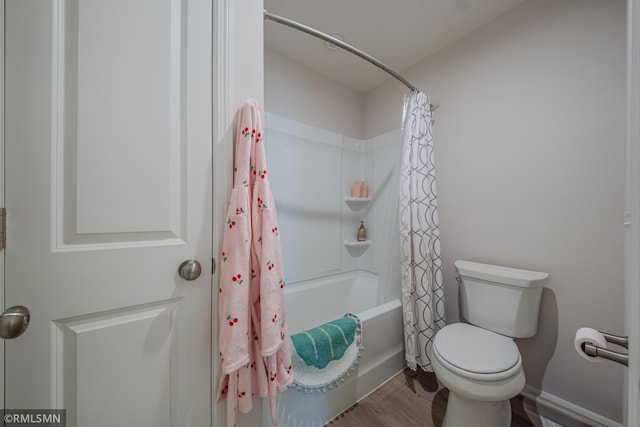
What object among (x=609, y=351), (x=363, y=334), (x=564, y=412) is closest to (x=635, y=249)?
(x=609, y=351)

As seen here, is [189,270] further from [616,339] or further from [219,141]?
[616,339]

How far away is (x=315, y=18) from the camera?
→ 1491 millimetres

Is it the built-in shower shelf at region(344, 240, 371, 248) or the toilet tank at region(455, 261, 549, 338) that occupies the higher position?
the built-in shower shelf at region(344, 240, 371, 248)

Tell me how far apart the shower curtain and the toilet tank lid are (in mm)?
180

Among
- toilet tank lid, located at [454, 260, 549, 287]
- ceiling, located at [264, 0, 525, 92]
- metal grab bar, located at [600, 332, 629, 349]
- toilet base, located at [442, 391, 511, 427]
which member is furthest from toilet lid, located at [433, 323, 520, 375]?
ceiling, located at [264, 0, 525, 92]

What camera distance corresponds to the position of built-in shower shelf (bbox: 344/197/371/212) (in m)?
2.25

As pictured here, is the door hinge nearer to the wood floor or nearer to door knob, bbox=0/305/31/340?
door knob, bbox=0/305/31/340

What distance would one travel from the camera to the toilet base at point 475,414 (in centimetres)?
103

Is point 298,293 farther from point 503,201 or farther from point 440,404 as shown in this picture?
point 503,201

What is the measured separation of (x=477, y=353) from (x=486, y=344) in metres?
0.12

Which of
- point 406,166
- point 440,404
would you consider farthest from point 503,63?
point 440,404

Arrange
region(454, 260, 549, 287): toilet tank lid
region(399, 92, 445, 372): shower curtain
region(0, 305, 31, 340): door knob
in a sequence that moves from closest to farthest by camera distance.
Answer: region(0, 305, 31, 340): door knob → region(454, 260, 549, 287): toilet tank lid → region(399, 92, 445, 372): shower curtain

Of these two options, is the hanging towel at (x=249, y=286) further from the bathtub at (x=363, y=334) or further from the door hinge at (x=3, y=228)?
the door hinge at (x=3, y=228)

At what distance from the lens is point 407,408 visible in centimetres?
129
